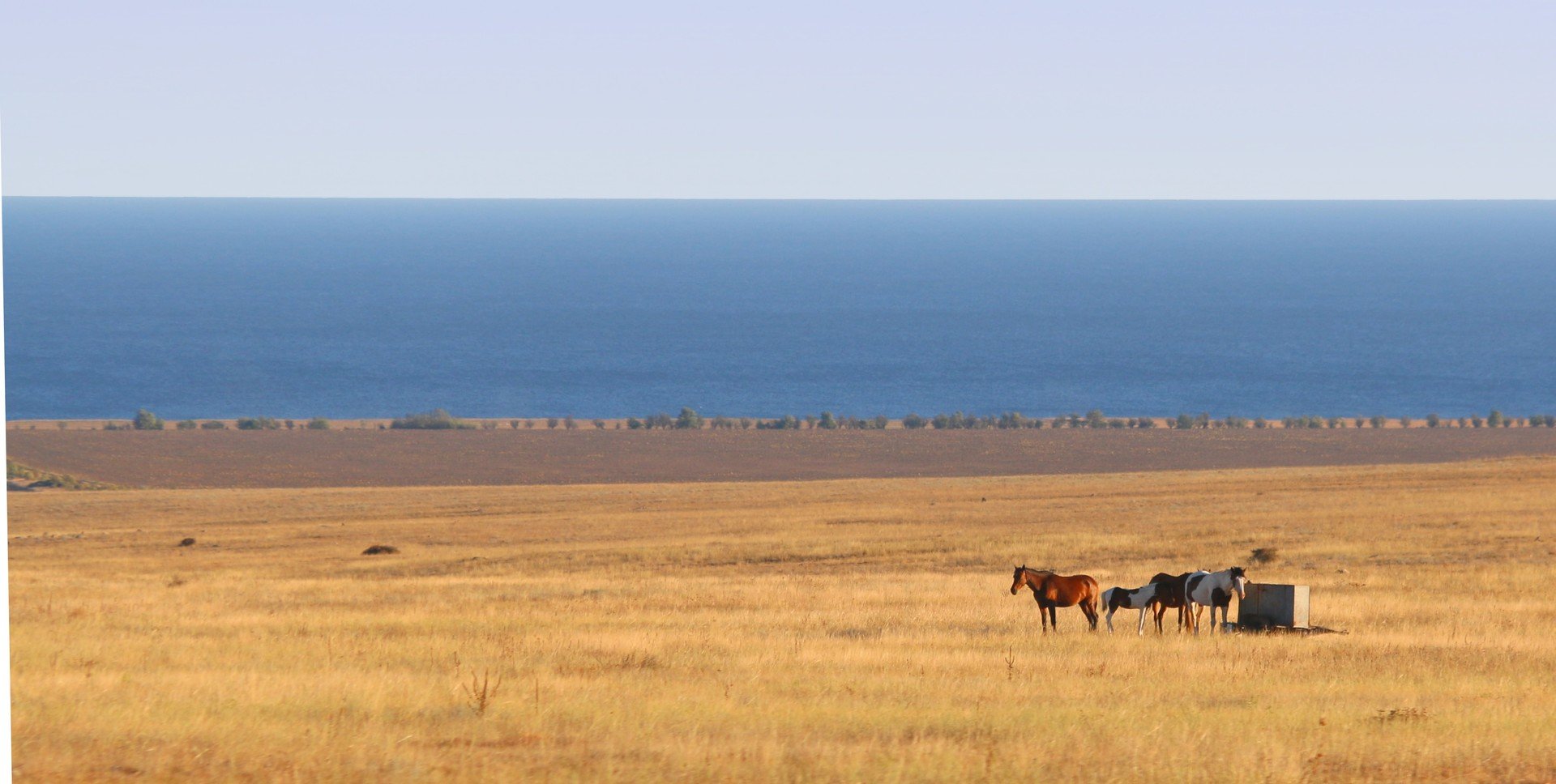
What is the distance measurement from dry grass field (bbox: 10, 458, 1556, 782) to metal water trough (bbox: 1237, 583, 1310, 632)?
82 centimetres

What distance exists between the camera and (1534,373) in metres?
165

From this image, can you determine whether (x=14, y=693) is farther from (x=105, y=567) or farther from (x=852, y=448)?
(x=852, y=448)

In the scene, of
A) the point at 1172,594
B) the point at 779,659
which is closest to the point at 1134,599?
the point at 1172,594

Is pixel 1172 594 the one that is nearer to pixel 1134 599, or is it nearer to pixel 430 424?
pixel 1134 599

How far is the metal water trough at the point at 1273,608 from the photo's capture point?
19172 millimetres

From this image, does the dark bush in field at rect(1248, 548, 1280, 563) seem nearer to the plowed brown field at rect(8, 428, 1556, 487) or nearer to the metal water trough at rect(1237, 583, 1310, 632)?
the metal water trough at rect(1237, 583, 1310, 632)

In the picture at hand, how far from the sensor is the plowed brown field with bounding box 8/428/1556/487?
74.0 m

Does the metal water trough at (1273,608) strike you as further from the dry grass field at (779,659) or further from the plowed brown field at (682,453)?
Answer: the plowed brown field at (682,453)

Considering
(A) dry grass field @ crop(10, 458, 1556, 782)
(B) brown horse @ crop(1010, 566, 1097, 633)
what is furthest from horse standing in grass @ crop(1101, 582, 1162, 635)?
(A) dry grass field @ crop(10, 458, 1556, 782)

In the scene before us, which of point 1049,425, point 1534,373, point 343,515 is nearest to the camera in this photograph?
point 343,515

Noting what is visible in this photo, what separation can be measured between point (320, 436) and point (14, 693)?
7897cm

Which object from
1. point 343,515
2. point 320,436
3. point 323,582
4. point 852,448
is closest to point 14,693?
point 323,582

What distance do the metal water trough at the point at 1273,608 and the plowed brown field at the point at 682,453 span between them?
2072 inches

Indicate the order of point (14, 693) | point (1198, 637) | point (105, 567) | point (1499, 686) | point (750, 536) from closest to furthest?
point (14, 693) < point (1499, 686) < point (1198, 637) < point (105, 567) < point (750, 536)
